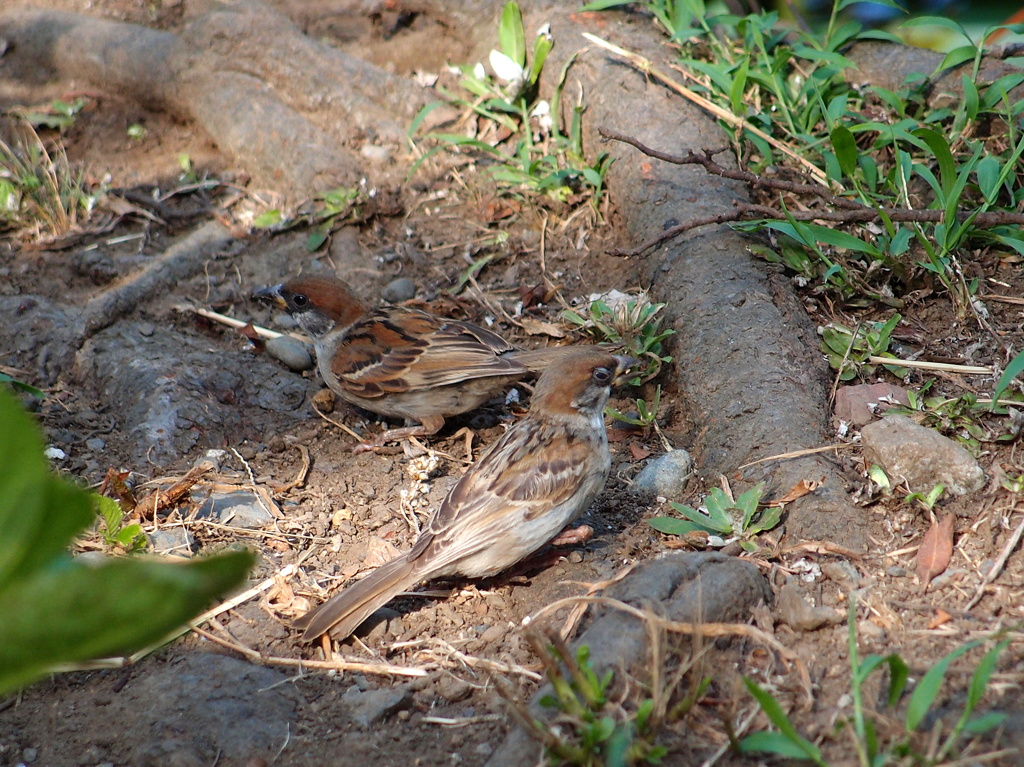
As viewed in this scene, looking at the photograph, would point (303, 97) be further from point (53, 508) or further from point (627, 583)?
point (53, 508)

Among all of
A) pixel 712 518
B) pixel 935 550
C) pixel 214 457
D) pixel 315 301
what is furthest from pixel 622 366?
pixel 214 457

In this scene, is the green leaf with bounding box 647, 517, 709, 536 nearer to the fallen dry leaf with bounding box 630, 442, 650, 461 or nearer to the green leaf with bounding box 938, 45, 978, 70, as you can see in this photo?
the fallen dry leaf with bounding box 630, 442, 650, 461

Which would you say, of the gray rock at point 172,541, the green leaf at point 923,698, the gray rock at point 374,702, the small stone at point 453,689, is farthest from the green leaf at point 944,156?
the gray rock at point 172,541

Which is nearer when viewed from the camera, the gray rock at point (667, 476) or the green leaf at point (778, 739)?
the green leaf at point (778, 739)

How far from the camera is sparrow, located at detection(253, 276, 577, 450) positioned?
513cm

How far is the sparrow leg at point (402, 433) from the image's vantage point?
508 centimetres

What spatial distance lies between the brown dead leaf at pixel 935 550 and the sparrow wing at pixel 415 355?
234cm

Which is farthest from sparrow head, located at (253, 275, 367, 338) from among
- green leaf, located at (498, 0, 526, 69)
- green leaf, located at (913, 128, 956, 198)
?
green leaf, located at (913, 128, 956, 198)

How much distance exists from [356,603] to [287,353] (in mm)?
2581

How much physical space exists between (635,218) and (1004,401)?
2452 millimetres

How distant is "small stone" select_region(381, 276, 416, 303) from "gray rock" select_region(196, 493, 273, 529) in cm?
196

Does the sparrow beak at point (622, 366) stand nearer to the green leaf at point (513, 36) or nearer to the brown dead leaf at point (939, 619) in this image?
the brown dead leaf at point (939, 619)

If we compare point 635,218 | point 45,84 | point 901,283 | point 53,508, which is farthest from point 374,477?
point 45,84

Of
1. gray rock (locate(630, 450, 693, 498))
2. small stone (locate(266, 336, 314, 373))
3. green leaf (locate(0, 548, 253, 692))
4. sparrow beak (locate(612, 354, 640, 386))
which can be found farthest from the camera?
small stone (locate(266, 336, 314, 373))
